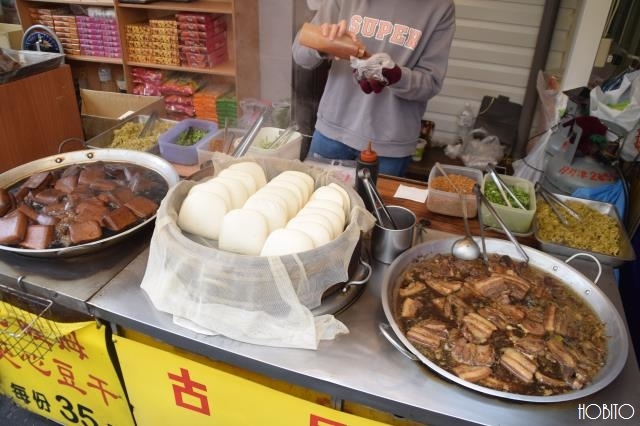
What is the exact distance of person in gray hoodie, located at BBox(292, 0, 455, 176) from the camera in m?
2.32

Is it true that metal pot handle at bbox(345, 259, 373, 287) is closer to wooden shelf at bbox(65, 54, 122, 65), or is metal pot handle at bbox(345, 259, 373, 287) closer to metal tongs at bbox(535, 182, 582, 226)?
metal tongs at bbox(535, 182, 582, 226)

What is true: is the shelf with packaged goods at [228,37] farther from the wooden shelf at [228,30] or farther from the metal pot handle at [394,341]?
the metal pot handle at [394,341]

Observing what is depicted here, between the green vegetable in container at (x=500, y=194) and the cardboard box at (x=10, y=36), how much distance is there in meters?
5.08

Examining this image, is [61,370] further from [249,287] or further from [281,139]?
[281,139]

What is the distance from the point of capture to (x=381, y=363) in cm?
126

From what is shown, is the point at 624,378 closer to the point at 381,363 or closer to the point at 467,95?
the point at 381,363

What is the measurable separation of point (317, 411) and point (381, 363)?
0.26 meters

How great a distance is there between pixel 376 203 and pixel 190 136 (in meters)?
1.72

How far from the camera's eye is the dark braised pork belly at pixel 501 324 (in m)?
1.19

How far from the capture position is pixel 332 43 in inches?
77.0

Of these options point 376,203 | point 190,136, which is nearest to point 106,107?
point 190,136

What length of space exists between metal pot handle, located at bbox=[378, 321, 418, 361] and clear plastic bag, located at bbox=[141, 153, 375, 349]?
114 millimetres

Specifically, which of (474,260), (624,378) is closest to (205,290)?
(474,260)

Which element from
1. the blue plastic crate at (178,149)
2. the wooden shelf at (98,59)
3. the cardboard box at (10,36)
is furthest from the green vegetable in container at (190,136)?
the cardboard box at (10,36)
